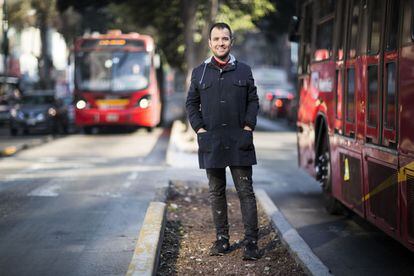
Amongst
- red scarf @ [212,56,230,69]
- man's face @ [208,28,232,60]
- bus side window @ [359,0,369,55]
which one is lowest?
red scarf @ [212,56,230,69]

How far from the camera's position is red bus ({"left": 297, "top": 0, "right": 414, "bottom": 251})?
21.0ft

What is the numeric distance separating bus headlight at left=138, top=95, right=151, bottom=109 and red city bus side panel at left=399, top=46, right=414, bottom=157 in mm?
19534

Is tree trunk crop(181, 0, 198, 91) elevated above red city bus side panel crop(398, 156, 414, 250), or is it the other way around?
tree trunk crop(181, 0, 198, 91)

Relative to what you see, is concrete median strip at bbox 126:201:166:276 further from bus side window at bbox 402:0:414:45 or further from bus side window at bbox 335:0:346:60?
bus side window at bbox 335:0:346:60

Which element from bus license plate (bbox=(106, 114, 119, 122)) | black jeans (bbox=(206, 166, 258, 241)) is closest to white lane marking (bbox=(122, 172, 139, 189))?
black jeans (bbox=(206, 166, 258, 241))

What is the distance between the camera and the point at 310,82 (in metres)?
11.6

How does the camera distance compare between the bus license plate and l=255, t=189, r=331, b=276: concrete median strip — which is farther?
the bus license plate

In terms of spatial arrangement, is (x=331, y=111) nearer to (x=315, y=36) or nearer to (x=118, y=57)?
(x=315, y=36)

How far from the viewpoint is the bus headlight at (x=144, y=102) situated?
25688 millimetres

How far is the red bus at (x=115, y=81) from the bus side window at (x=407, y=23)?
19462mm

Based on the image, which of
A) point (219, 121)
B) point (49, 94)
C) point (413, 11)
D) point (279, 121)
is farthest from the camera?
point (279, 121)

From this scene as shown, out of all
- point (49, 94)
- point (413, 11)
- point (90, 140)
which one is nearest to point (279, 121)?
point (49, 94)

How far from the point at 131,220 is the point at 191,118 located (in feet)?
8.44

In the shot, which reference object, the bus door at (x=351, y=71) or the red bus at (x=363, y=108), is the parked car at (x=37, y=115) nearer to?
the red bus at (x=363, y=108)
